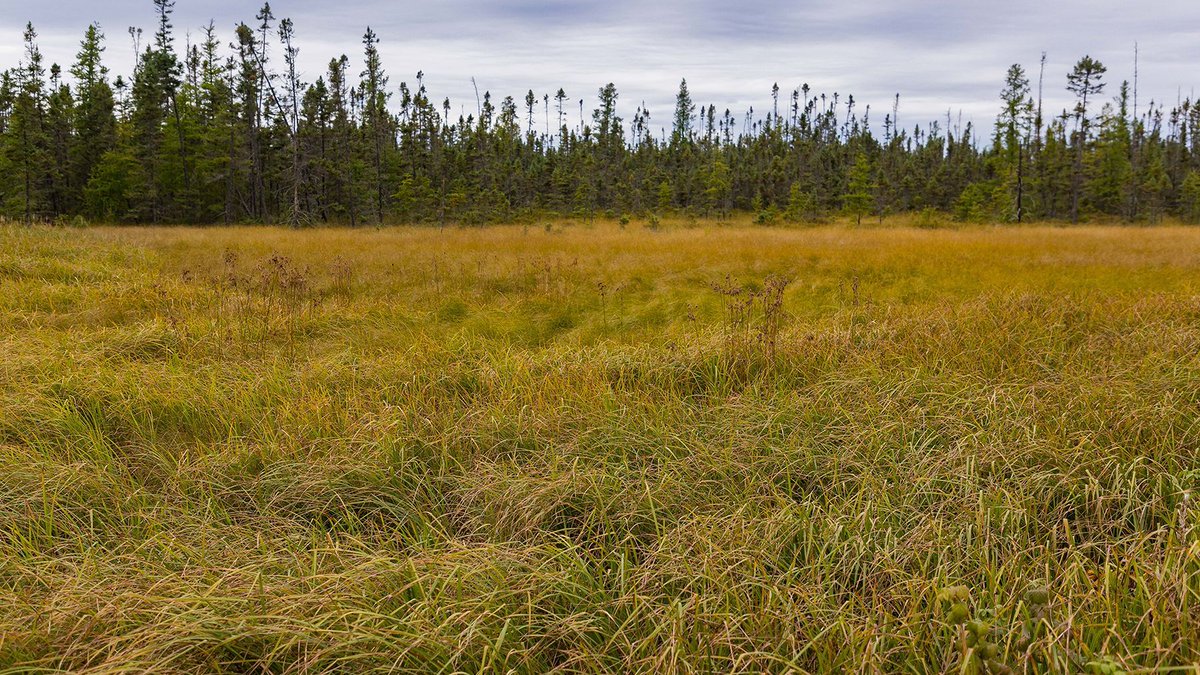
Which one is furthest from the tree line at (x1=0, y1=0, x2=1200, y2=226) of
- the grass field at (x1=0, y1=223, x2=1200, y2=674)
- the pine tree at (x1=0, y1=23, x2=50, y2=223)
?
the grass field at (x1=0, y1=223, x2=1200, y2=674)

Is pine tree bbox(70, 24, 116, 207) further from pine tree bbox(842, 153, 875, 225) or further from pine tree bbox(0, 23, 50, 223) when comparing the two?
pine tree bbox(842, 153, 875, 225)

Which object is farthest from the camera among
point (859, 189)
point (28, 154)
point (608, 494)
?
point (859, 189)

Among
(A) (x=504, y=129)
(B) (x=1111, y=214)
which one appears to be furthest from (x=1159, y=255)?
(A) (x=504, y=129)

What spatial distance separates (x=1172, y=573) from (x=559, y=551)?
2203 mm

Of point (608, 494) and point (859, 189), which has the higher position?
point (859, 189)

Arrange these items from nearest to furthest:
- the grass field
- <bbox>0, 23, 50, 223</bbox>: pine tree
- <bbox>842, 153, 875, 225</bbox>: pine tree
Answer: the grass field
<bbox>0, 23, 50, 223</bbox>: pine tree
<bbox>842, 153, 875, 225</bbox>: pine tree

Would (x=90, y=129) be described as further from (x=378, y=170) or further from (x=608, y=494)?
(x=608, y=494)

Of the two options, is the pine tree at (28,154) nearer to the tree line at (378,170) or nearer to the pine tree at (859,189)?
the tree line at (378,170)

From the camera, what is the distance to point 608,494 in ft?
11.4

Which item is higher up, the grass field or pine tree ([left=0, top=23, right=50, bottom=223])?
pine tree ([left=0, top=23, right=50, bottom=223])

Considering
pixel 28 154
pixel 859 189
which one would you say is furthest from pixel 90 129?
pixel 859 189

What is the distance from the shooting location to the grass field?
7.40 feet

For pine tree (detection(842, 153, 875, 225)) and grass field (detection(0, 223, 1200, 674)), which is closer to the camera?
grass field (detection(0, 223, 1200, 674))

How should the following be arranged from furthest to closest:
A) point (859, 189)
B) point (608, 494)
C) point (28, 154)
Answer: point (859, 189) → point (28, 154) → point (608, 494)
